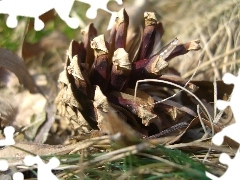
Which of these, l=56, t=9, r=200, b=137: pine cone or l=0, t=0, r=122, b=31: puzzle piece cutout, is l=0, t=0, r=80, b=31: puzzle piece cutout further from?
l=56, t=9, r=200, b=137: pine cone

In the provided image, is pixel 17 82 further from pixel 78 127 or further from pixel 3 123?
pixel 78 127

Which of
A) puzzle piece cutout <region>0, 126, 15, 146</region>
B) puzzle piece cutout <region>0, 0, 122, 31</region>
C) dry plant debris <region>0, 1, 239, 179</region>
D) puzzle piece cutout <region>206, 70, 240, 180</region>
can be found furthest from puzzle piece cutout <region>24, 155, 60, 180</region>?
puzzle piece cutout <region>0, 0, 122, 31</region>

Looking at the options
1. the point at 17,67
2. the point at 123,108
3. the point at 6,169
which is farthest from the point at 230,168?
the point at 17,67

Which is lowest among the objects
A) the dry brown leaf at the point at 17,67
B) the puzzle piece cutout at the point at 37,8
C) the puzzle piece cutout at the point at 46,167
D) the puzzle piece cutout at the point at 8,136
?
the puzzle piece cutout at the point at 46,167

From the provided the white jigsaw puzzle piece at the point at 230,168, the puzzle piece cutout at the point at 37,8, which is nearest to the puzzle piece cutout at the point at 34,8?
the puzzle piece cutout at the point at 37,8

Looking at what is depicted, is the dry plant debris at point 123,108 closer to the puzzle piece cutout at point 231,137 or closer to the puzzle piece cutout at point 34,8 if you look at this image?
the puzzle piece cutout at point 231,137

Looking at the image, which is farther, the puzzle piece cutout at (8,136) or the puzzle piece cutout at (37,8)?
the puzzle piece cutout at (37,8)
